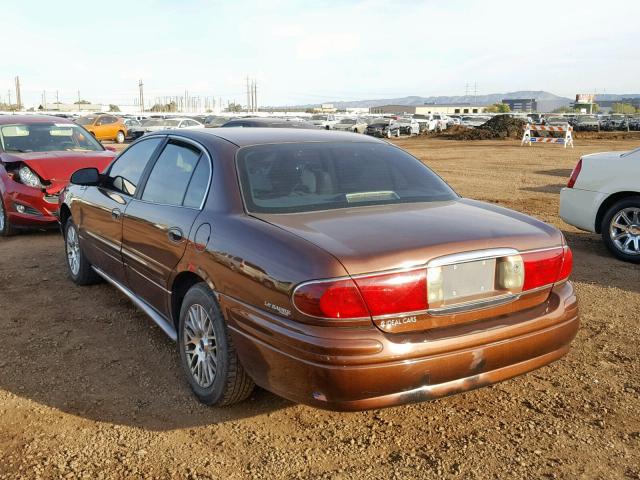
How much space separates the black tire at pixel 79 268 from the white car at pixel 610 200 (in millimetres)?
5579

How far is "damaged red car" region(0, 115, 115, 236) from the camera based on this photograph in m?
8.04

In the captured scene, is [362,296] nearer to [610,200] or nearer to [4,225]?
[610,200]

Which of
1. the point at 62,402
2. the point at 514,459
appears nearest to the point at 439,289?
the point at 514,459

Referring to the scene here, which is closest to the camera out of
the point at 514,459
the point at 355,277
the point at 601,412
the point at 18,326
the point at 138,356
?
the point at 355,277

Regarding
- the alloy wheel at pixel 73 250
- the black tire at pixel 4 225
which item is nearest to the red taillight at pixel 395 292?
the alloy wheel at pixel 73 250

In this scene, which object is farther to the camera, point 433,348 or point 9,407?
point 9,407

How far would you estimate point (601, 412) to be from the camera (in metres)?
3.50

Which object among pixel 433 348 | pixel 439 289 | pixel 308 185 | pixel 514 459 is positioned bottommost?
pixel 514 459

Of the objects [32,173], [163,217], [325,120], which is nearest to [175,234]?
[163,217]

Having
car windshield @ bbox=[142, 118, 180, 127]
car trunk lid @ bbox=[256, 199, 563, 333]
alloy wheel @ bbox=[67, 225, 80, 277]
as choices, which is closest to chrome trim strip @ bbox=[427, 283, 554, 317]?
car trunk lid @ bbox=[256, 199, 563, 333]

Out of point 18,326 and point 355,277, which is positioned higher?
point 355,277

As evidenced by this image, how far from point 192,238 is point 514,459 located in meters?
2.07

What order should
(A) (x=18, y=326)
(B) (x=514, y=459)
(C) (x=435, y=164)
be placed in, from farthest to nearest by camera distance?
1. (C) (x=435, y=164)
2. (A) (x=18, y=326)
3. (B) (x=514, y=459)

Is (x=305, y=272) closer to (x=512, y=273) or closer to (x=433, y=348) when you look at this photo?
(x=433, y=348)
